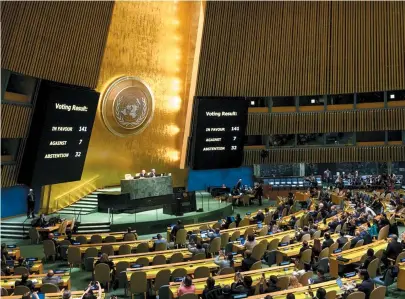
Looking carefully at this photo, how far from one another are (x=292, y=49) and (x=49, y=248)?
17578 mm

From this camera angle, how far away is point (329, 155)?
2720cm

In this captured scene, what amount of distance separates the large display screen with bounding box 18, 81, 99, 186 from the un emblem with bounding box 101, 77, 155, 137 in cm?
389

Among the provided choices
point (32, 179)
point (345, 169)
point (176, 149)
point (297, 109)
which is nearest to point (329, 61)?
point (297, 109)

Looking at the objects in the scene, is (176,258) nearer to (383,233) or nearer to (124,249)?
(124,249)

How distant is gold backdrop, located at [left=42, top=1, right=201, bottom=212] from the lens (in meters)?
21.6

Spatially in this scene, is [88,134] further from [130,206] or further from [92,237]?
[92,237]

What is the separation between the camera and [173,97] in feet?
82.8

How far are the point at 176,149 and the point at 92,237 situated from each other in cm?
1201

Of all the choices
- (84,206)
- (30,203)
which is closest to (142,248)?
(30,203)

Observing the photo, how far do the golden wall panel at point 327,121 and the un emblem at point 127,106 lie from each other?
6794 millimetres

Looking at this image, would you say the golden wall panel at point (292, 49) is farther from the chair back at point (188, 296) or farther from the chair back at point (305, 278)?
the chair back at point (188, 296)

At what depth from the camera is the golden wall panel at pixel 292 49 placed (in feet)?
82.7

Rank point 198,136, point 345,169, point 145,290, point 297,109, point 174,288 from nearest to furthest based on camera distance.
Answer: point 174,288 → point 145,290 → point 198,136 → point 297,109 → point 345,169

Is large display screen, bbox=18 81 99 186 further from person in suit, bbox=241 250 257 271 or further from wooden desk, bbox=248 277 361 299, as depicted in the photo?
wooden desk, bbox=248 277 361 299
